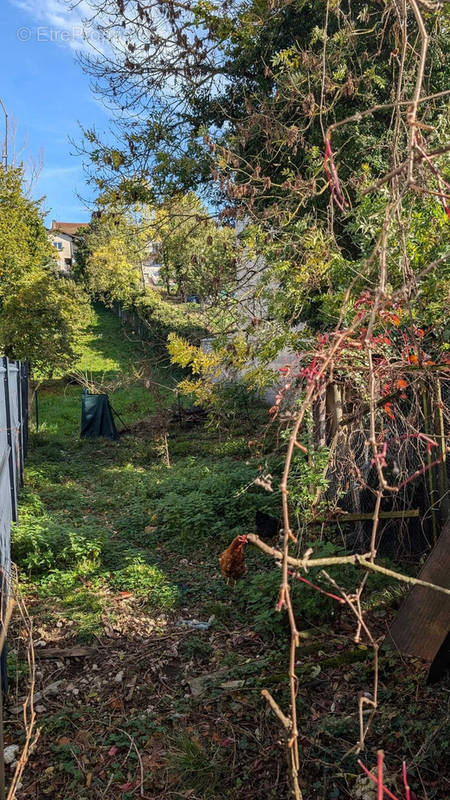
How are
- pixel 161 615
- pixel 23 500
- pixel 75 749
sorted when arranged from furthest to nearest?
pixel 23 500 → pixel 161 615 → pixel 75 749

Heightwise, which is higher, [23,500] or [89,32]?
[89,32]

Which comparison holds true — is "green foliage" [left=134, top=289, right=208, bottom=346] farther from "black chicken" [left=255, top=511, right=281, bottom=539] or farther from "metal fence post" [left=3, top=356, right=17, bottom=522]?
"black chicken" [left=255, top=511, right=281, bottom=539]

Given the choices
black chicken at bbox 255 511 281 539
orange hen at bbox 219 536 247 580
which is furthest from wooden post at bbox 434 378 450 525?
black chicken at bbox 255 511 281 539

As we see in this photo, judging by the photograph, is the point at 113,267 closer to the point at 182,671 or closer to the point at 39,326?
the point at 39,326

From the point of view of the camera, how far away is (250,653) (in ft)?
13.5

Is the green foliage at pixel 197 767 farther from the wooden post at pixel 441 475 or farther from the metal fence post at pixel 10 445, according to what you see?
the metal fence post at pixel 10 445

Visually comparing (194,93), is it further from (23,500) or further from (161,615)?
(161,615)

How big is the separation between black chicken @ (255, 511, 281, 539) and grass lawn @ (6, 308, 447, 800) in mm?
321

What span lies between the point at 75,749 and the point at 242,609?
1.82 metres

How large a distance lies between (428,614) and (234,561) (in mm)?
Answer: 2093

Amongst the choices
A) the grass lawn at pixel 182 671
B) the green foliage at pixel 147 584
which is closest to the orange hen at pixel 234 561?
the grass lawn at pixel 182 671

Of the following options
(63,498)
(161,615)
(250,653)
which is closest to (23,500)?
(63,498)

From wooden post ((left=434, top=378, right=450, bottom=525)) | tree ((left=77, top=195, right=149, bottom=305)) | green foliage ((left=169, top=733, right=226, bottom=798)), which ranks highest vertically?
tree ((left=77, top=195, right=149, bottom=305))

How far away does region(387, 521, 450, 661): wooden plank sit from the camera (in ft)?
10.8
